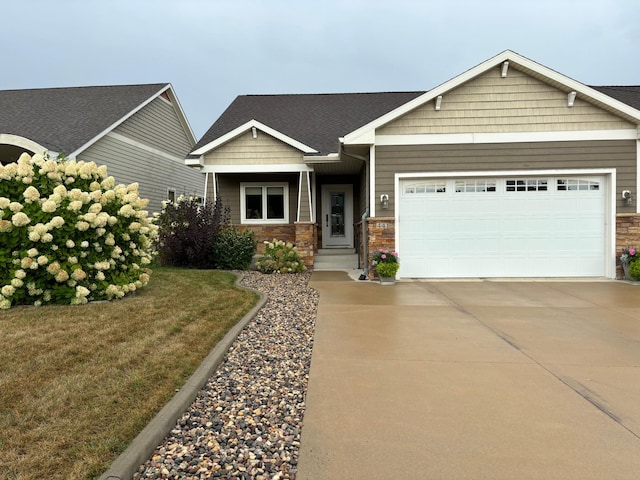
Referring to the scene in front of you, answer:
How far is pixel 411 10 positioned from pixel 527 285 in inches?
505

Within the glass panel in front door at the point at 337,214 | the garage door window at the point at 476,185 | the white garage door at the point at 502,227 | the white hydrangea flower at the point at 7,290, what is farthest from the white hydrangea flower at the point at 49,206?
the glass panel in front door at the point at 337,214

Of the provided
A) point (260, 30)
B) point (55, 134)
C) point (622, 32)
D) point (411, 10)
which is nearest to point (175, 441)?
point (55, 134)

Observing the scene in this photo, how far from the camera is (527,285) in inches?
345

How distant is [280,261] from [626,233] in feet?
26.8

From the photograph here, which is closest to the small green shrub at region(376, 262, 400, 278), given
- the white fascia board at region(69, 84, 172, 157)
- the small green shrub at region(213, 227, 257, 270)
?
the small green shrub at region(213, 227, 257, 270)

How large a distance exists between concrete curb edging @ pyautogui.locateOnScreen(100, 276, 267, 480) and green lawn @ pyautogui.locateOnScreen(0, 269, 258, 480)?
0.06 meters

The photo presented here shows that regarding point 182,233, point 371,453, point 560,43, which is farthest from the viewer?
point 560,43

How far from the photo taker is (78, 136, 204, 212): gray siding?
12.6 meters

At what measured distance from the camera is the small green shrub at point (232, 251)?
11.1 m

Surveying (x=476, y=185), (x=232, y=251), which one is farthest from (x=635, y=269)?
(x=232, y=251)

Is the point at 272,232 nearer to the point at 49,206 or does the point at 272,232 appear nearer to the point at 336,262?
the point at 336,262

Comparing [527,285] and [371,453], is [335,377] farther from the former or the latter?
[527,285]

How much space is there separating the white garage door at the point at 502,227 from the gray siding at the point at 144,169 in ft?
29.7

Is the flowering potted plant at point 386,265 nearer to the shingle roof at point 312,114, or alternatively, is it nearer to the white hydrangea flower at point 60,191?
the shingle roof at point 312,114
